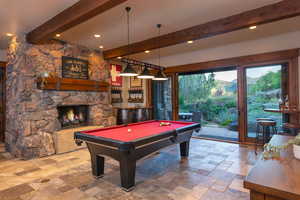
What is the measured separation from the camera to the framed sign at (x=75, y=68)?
485cm

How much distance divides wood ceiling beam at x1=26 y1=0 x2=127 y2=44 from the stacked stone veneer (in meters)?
0.58

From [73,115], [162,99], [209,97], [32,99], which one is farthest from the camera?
[209,97]

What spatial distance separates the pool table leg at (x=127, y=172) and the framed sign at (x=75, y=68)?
3.46 m

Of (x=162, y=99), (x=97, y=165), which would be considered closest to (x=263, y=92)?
(x=162, y=99)

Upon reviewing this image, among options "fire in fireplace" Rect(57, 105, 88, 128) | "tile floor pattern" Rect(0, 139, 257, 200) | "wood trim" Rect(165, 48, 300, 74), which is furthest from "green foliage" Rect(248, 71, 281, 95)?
"fire in fireplace" Rect(57, 105, 88, 128)

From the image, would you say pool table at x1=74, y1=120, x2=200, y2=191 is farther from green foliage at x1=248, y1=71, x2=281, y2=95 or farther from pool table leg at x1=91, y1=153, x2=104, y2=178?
green foliage at x1=248, y1=71, x2=281, y2=95

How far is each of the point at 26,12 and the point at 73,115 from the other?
10.0 feet

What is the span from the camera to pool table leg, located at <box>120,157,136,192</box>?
251 cm

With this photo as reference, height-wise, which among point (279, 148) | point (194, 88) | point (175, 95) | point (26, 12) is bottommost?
point (279, 148)

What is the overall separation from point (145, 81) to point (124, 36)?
3112 millimetres

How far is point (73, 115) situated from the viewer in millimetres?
5359

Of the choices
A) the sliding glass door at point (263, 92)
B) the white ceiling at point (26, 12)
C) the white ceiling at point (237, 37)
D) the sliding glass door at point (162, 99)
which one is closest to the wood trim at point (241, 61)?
the sliding glass door at point (263, 92)

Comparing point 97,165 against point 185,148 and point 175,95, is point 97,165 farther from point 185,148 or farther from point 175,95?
point 175,95

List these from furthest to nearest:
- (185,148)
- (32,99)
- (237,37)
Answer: (237,37) < (32,99) < (185,148)
